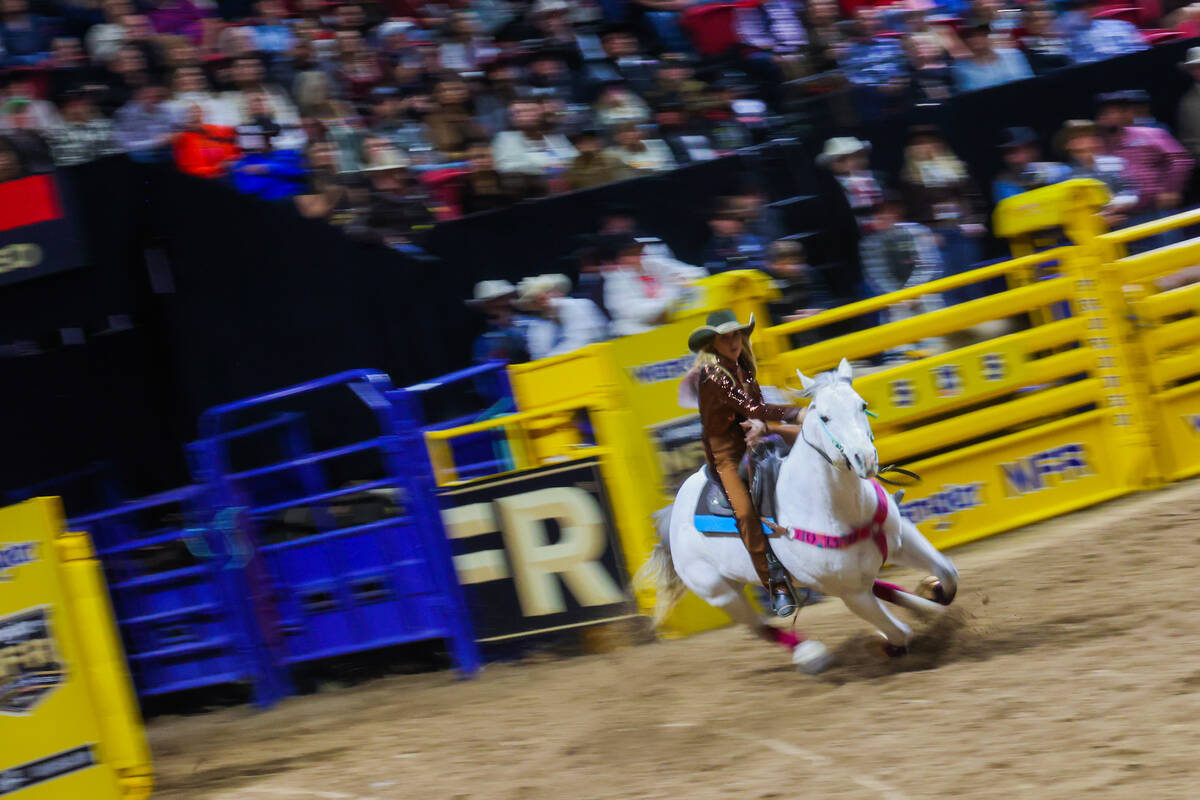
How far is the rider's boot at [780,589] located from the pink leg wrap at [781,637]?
0.89 feet

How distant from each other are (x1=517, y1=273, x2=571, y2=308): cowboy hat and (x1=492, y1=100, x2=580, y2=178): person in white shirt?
42.8 inches

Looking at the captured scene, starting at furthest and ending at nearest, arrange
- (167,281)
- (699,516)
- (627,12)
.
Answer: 1. (627,12)
2. (167,281)
3. (699,516)

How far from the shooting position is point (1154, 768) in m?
4.23

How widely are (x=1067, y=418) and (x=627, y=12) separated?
571cm

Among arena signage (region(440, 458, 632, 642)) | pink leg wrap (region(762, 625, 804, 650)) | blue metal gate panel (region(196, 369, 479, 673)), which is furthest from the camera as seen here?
blue metal gate panel (region(196, 369, 479, 673))

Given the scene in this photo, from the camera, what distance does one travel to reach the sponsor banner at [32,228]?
26.1ft

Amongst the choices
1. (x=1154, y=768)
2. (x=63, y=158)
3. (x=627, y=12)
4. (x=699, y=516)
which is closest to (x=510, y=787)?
(x=699, y=516)

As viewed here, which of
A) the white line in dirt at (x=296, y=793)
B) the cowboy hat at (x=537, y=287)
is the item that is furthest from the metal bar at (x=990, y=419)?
the white line in dirt at (x=296, y=793)

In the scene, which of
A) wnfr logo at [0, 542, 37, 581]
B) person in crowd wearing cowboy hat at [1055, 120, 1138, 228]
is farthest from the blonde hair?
person in crowd wearing cowboy hat at [1055, 120, 1138, 228]

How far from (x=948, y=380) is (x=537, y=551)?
2.66 meters

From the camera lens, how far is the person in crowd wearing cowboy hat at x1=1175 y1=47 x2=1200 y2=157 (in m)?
9.83

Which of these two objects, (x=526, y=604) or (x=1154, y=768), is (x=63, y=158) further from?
(x=1154, y=768)

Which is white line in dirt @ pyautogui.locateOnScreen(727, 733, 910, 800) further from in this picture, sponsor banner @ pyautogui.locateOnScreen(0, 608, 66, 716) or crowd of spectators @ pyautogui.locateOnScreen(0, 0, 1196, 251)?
crowd of spectators @ pyautogui.locateOnScreen(0, 0, 1196, 251)

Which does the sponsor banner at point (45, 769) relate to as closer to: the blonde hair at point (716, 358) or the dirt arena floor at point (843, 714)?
the dirt arena floor at point (843, 714)
